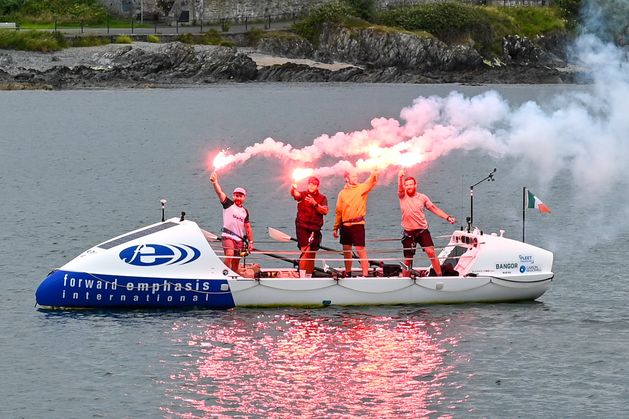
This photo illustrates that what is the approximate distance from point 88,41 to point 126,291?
11108 cm

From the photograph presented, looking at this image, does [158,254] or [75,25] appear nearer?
[158,254]

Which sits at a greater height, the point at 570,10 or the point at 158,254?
the point at 570,10

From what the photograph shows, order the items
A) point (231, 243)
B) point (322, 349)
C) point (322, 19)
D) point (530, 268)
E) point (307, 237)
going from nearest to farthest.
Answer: point (322, 349)
point (231, 243)
point (307, 237)
point (530, 268)
point (322, 19)

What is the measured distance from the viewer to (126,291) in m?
38.2

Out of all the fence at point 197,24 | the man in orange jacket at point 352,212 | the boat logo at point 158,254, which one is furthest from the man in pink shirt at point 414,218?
the fence at point 197,24

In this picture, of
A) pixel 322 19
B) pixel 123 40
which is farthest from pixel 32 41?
pixel 322 19

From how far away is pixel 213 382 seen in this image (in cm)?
3303

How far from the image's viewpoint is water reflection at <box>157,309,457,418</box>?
31.5m

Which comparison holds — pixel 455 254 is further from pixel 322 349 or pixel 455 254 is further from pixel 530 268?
pixel 322 349

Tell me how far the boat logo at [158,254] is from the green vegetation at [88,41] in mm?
110713

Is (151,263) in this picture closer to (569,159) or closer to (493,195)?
(493,195)

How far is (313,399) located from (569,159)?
64.3 m

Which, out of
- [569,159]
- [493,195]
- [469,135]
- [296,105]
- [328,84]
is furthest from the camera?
[328,84]

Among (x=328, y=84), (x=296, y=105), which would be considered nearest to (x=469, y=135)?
(x=296, y=105)
